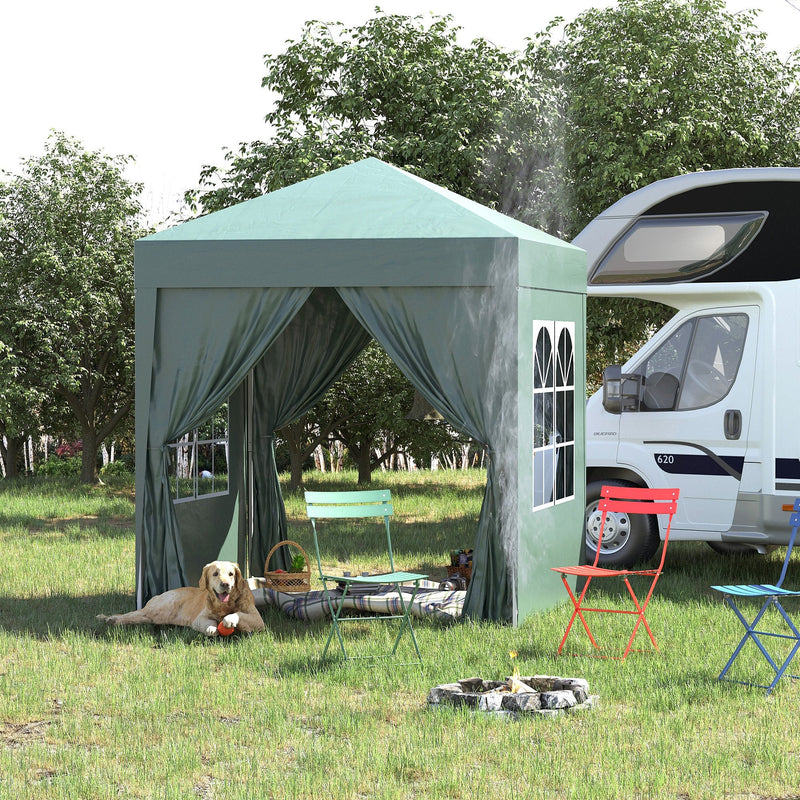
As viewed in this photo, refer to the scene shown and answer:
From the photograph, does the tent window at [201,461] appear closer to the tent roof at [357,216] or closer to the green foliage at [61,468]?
the tent roof at [357,216]

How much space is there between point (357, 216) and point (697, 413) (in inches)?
125

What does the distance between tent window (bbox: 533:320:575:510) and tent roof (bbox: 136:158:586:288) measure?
16.8 inches

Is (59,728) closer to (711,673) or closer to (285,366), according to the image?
(711,673)

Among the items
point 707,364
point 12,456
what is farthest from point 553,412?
point 12,456

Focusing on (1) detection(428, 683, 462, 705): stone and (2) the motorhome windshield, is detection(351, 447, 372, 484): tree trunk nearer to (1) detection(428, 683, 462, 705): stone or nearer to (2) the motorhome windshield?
(2) the motorhome windshield

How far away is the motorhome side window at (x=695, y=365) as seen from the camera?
901cm

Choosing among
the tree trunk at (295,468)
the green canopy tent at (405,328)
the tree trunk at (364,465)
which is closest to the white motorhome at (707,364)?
the green canopy tent at (405,328)

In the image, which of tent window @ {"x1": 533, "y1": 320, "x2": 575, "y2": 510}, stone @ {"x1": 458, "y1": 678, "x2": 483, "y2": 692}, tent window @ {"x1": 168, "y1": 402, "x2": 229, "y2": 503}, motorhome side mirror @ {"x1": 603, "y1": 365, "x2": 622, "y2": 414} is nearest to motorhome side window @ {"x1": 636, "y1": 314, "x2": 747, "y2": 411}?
motorhome side mirror @ {"x1": 603, "y1": 365, "x2": 622, "y2": 414}

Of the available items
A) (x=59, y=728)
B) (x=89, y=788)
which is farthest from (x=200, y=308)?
(x=89, y=788)

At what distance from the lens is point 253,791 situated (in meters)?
4.48

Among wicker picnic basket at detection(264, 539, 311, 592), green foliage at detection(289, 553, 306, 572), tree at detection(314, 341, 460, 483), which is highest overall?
tree at detection(314, 341, 460, 483)

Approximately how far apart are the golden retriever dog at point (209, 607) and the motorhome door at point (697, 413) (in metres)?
3.54

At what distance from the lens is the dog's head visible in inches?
280

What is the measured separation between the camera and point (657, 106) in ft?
49.2
